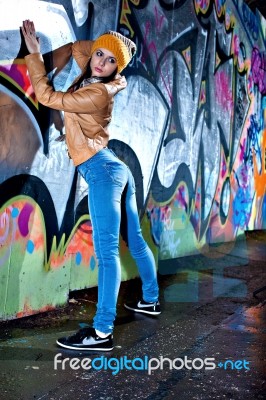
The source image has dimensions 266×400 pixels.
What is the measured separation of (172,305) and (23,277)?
135 centimetres

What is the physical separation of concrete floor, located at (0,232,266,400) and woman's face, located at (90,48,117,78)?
1.69m

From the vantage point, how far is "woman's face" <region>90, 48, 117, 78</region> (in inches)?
105

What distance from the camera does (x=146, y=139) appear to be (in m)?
4.40

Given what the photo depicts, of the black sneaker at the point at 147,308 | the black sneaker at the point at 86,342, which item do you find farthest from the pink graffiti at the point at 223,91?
the black sneaker at the point at 86,342

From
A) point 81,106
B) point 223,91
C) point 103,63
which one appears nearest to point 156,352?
point 81,106

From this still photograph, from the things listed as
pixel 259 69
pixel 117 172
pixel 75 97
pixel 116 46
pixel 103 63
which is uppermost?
pixel 259 69

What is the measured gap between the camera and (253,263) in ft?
18.8

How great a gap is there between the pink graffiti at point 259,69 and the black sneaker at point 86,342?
21.8 ft

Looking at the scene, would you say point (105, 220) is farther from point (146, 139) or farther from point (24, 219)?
point (146, 139)

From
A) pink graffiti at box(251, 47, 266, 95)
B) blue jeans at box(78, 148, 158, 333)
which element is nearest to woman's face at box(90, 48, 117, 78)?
blue jeans at box(78, 148, 158, 333)

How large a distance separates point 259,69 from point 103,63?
6.43m

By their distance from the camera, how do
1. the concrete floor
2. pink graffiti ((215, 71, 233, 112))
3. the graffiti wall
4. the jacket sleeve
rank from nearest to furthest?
1. the concrete floor
2. the jacket sleeve
3. the graffiti wall
4. pink graffiti ((215, 71, 233, 112))

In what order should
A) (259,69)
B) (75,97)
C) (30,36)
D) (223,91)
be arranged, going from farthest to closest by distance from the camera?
(259,69), (223,91), (30,36), (75,97)

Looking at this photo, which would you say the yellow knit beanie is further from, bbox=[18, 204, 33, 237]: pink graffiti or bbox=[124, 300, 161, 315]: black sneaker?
bbox=[124, 300, 161, 315]: black sneaker
